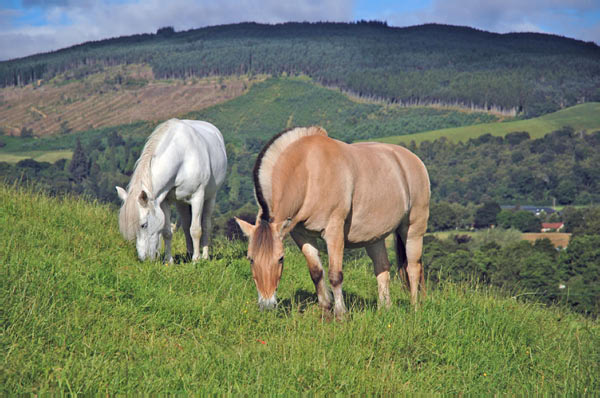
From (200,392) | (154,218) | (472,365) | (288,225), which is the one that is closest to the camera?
(200,392)

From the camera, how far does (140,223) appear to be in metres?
9.05

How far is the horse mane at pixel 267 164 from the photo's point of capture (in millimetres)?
6344

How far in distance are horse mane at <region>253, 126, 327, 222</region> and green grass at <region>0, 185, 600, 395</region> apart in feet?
3.92

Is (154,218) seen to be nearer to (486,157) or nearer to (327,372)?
(327,372)

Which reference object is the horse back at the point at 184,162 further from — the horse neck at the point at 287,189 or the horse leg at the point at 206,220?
the horse neck at the point at 287,189

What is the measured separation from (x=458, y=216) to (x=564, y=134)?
308ft

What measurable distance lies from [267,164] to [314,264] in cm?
130

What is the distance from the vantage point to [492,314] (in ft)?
22.2

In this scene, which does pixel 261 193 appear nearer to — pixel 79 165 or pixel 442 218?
pixel 442 218

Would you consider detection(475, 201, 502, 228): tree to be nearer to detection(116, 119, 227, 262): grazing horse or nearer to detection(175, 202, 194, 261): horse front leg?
detection(175, 202, 194, 261): horse front leg

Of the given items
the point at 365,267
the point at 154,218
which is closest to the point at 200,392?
the point at 154,218

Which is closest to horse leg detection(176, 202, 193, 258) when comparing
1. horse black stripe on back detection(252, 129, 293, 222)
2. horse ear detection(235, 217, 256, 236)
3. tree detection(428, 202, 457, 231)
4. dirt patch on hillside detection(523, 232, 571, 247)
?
horse black stripe on back detection(252, 129, 293, 222)

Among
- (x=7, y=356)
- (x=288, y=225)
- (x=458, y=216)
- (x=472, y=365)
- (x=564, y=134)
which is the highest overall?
(x=288, y=225)

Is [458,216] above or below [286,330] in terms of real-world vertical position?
below
